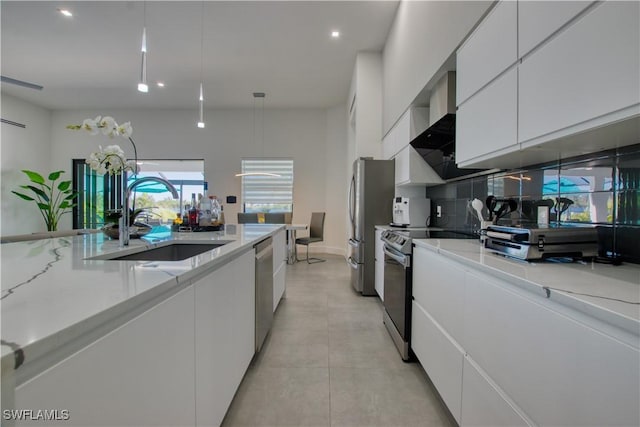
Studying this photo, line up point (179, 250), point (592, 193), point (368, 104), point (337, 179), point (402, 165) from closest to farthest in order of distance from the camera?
point (592, 193), point (179, 250), point (402, 165), point (368, 104), point (337, 179)

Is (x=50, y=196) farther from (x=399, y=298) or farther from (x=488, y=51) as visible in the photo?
(x=488, y=51)

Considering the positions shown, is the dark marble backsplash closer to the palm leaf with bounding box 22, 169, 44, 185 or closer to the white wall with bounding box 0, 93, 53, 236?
the palm leaf with bounding box 22, 169, 44, 185

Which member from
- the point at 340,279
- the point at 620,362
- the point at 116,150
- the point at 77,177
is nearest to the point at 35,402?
the point at 620,362

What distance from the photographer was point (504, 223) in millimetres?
1818

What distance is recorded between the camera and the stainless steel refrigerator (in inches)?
133

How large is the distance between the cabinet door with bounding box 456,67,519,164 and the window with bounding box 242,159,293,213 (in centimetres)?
522

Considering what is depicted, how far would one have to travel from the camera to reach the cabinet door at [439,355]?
1231 millimetres

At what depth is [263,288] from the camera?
1962 mm

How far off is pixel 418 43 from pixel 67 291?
3.04 m

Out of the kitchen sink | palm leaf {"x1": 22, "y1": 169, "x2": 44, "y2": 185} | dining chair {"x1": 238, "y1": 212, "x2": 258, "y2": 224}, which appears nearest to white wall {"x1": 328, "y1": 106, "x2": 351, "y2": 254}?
dining chair {"x1": 238, "y1": 212, "x2": 258, "y2": 224}

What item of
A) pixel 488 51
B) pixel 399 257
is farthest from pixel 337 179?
pixel 488 51

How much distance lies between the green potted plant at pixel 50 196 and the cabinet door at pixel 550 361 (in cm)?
814

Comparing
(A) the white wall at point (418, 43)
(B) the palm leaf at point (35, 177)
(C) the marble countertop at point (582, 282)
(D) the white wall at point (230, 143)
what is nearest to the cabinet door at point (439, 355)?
(C) the marble countertop at point (582, 282)

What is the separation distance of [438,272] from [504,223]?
732mm
